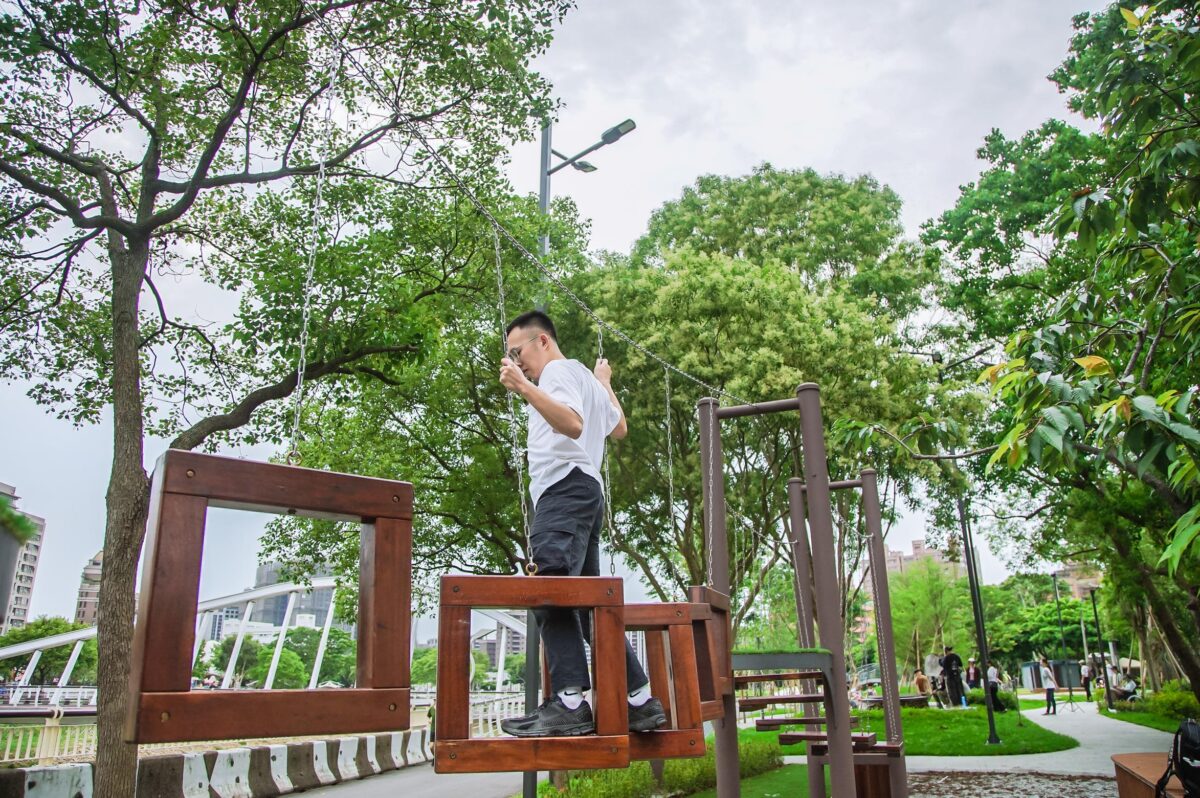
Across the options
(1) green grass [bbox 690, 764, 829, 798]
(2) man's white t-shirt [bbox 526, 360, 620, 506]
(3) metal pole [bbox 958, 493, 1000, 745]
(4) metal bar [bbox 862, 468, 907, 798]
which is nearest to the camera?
(2) man's white t-shirt [bbox 526, 360, 620, 506]

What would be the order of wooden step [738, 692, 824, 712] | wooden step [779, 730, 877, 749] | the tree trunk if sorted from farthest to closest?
1. the tree trunk
2. wooden step [779, 730, 877, 749]
3. wooden step [738, 692, 824, 712]

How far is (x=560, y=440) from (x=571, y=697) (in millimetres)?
948

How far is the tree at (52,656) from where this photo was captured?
2930 centimetres

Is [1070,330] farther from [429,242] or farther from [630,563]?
[630,563]

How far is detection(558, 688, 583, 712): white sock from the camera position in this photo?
112 inches

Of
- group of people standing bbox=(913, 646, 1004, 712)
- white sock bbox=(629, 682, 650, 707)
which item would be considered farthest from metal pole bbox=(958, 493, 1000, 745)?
white sock bbox=(629, 682, 650, 707)

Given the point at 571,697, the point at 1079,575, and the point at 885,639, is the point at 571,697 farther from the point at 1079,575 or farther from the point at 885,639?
the point at 1079,575

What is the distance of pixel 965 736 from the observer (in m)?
17.1

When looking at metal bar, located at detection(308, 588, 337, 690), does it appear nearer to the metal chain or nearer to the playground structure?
the playground structure

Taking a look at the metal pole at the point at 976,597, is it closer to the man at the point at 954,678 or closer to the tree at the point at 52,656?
the man at the point at 954,678

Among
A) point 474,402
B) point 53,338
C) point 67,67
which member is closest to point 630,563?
point 474,402

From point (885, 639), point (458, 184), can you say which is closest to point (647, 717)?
point (458, 184)

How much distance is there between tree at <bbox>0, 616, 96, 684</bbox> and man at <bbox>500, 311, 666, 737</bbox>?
2921cm

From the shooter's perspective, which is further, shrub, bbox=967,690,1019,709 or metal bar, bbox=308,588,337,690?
shrub, bbox=967,690,1019,709
